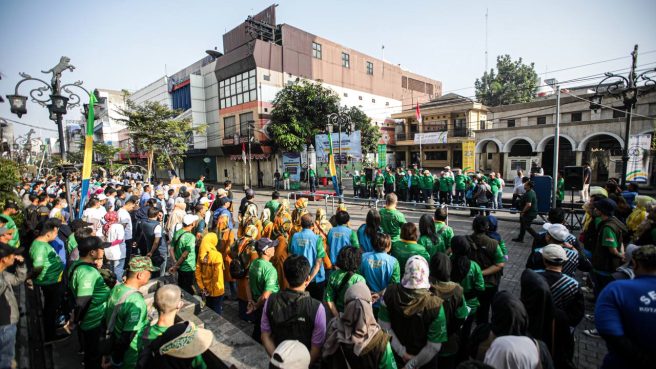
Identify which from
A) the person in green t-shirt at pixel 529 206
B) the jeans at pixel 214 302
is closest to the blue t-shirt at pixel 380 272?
the jeans at pixel 214 302

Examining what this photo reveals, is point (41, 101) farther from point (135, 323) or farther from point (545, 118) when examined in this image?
point (545, 118)

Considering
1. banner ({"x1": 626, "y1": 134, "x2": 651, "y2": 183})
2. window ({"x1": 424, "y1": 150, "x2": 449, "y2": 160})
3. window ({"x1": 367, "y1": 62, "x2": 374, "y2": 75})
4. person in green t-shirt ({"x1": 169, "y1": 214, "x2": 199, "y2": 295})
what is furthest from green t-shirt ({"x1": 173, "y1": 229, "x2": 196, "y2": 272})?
window ({"x1": 367, "y1": 62, "x2": 374, "y2": 75})

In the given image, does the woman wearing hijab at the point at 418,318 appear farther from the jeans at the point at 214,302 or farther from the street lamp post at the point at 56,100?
the street lamp post at the point at 56,100

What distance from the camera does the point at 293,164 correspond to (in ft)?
88.5

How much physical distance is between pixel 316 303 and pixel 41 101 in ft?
35.8

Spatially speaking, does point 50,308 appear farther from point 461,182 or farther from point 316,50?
point 316,50

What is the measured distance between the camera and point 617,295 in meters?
2.35

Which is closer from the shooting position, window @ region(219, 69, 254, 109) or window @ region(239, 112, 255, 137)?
window @ region(219, 69, 254, 109)

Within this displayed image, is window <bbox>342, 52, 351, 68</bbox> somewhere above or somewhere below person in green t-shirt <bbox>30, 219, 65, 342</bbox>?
above

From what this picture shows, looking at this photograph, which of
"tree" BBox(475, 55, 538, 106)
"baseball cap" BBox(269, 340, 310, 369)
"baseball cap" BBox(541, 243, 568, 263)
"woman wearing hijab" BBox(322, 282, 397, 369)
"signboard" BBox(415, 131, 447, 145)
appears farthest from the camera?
"tree" BBox(475, 55, 538, 106)

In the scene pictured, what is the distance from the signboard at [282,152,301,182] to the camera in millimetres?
26750

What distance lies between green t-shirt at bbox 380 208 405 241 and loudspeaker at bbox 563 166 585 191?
8.41 meters

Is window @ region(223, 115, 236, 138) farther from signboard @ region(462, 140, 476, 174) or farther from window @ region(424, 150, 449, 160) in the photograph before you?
signboard @ region(462, 140, 476, 174)

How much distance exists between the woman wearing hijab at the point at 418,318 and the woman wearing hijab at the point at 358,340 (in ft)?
1.46
